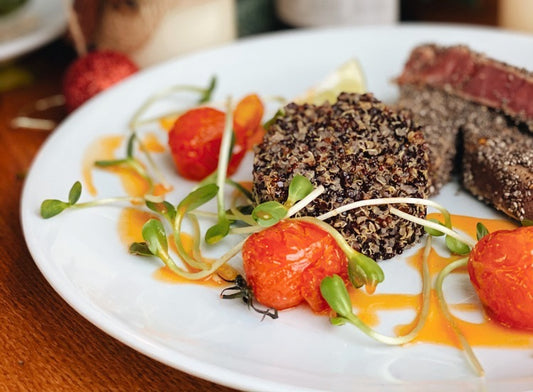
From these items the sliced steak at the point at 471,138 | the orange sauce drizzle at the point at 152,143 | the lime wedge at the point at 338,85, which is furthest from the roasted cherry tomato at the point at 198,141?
the sliced steak at the point at 471,138

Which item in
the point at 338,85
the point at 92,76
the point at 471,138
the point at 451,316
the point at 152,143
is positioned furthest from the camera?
the point at 92,76

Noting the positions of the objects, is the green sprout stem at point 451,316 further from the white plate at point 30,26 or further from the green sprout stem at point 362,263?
the white plate at point 30,26

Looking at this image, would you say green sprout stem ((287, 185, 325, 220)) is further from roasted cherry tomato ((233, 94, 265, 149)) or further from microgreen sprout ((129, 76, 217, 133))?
microgreen sprout ((129, 76, 217, 133))

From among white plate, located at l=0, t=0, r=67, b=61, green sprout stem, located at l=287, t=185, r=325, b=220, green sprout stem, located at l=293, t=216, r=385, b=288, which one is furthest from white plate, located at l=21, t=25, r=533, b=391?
white plate, located at l=0, t=0, r=67, b=61

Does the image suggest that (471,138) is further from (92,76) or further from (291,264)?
(92,76)

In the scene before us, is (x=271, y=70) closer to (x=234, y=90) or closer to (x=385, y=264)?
(x=234, y=90)

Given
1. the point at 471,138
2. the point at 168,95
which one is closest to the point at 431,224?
the point at 471,138
